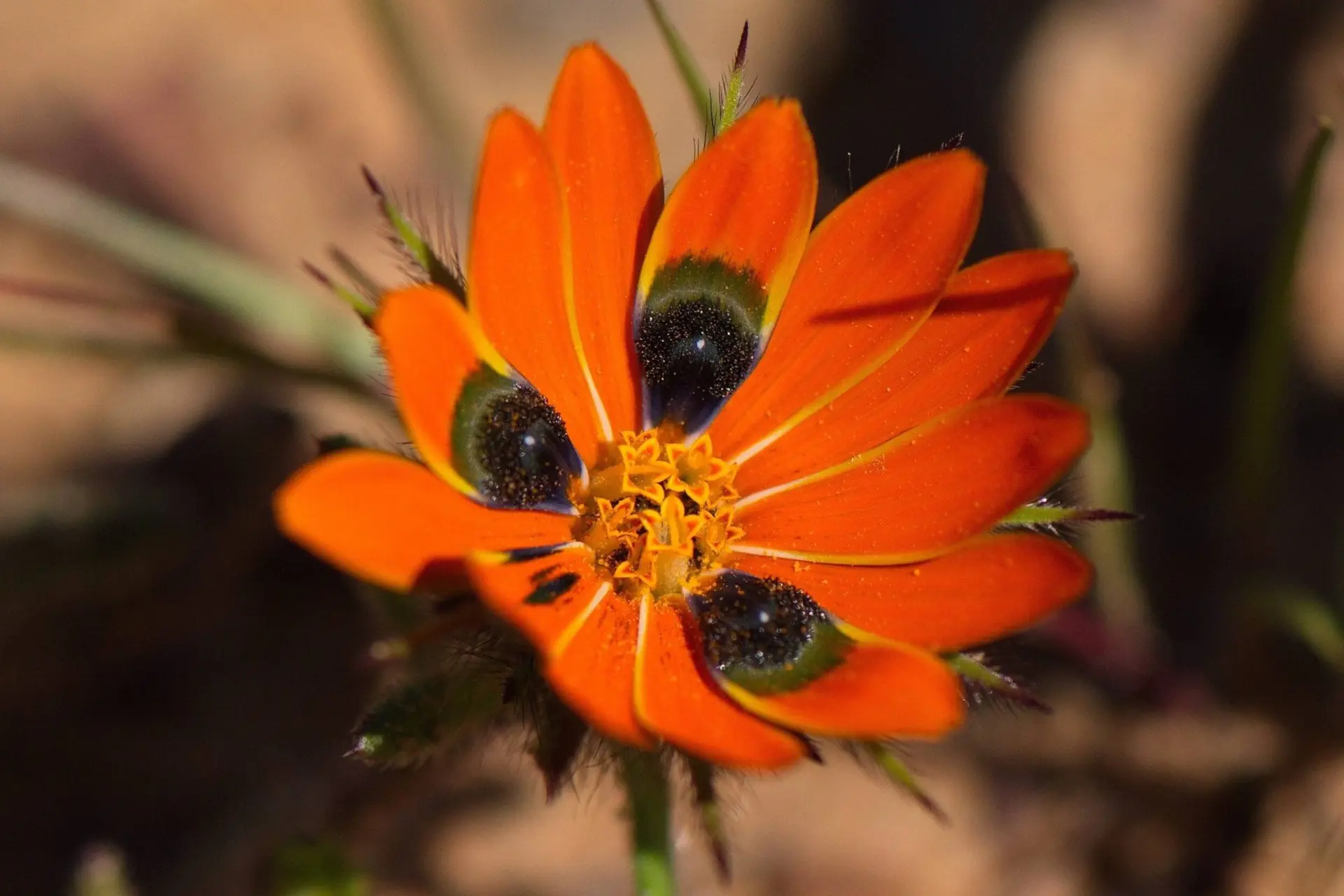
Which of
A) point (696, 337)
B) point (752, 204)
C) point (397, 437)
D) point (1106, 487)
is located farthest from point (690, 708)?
point (1106, 487)

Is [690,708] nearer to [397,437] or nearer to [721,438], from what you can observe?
[721,438]

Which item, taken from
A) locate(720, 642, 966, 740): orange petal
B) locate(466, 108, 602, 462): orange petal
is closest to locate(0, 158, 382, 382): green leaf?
locate(466, 108, 602, 462): orange petal

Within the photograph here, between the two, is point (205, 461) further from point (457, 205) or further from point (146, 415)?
point (457, 205)

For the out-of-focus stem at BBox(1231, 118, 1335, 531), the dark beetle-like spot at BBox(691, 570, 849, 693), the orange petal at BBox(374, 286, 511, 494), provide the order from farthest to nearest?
1. the out-of-focus stem at BBox(1231, 118, 1335, 531)
2. the dark beetle-like spot at BBox(691, 570, 849, 693)
3. the orange petal at BBox(374, 286, 511, 494)

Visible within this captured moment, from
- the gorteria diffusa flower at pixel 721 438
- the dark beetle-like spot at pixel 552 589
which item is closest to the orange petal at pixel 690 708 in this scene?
the gorteria diffusa flower at pixel 721 438

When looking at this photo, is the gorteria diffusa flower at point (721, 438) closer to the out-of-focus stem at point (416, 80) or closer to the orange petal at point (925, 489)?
the orange petal at point (925, 489)

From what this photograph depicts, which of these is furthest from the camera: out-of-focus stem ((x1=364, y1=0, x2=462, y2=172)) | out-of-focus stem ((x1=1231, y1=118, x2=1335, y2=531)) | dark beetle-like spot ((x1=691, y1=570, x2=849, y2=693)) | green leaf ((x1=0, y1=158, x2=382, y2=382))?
out-of-focus stem ((x1=364, y1=0, x2=462, y2=172))

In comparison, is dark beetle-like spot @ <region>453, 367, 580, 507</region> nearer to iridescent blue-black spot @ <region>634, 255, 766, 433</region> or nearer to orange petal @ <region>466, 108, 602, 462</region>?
orange petal @ <region>466, 108, 602, 462</region>
